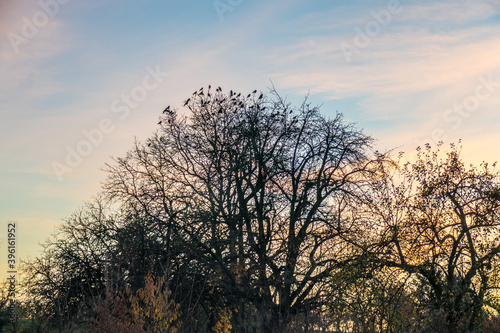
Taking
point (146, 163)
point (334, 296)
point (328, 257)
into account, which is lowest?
point (334, 296)

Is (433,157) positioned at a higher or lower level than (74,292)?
higher

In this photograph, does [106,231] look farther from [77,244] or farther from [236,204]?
[236,204]

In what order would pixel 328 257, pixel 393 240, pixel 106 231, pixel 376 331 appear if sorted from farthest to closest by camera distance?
pixel 106 231 < pixel 328 257 < pixel 376 331 < pixel 393 240

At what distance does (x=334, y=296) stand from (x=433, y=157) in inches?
274

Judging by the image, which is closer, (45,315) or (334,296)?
(334,296)

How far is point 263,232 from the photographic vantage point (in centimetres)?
2369

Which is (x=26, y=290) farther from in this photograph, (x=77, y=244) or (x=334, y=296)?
(x=334, y=296)

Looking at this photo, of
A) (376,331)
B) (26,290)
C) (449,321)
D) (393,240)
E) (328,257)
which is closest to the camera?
(449,321)

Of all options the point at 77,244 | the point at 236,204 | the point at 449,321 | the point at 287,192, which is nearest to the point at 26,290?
the point at 77,244

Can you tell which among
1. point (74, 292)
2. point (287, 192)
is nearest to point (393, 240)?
point (287, 192)

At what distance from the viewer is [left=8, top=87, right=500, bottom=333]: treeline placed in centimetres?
1884

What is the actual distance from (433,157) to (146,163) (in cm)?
1289

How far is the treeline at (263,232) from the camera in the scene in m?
18.8

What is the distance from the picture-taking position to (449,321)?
58.1ft
